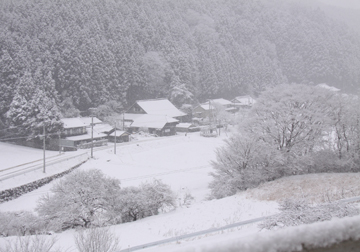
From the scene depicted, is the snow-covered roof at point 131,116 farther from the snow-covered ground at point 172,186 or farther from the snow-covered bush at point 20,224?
the snow-covered bush at point 20,224

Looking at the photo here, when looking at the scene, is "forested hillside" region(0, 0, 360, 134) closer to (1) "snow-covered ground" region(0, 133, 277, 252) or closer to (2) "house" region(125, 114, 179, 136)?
(2) "house" region(125, 114, 179, 136)

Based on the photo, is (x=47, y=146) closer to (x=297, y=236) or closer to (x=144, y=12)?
(x=297, y=236)

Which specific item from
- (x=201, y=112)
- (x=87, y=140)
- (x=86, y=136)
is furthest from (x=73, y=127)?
(x=201, y=112)

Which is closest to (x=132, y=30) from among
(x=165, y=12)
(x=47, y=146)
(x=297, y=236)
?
(x=165, y=12)

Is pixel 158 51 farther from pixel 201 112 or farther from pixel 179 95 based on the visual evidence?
pixel 201 112

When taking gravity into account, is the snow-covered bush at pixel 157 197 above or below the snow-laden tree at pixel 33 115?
below

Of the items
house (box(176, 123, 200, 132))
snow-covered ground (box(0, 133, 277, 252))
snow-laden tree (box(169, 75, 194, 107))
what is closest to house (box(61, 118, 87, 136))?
snow-covered ground (box(0, 133, 277, 252))

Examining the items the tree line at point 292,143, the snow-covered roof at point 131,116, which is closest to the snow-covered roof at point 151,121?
the snow-covered roof at point 131,116

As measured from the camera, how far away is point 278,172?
1307 cm

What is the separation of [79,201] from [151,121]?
26.9 meters

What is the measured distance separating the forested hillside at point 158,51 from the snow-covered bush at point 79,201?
19979 millimetres

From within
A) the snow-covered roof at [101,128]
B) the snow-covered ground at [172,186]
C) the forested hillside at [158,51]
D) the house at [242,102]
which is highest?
the forested hillside at [158,51]

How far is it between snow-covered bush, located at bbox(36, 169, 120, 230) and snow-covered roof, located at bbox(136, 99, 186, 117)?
28.9m

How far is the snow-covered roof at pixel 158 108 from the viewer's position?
39872 millimetres
